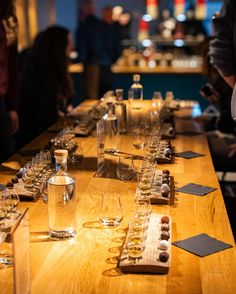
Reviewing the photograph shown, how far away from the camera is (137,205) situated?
6.38ft

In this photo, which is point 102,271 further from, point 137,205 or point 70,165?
point 70,165

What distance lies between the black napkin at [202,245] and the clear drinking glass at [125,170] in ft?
2.56

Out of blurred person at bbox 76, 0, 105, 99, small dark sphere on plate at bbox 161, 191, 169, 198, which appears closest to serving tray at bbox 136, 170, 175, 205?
small dark sphere on plate at bbox 161, 191, 169, 198

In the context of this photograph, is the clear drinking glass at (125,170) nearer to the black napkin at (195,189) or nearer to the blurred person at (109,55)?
the black napkin at (195,189)

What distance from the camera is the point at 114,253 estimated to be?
1790 mm

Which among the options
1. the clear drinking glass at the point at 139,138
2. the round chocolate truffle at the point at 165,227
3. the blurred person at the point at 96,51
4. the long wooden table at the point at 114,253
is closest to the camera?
the long wooden table at the point at 114,253

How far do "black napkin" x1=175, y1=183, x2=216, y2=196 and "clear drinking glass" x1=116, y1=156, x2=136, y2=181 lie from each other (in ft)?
0.91

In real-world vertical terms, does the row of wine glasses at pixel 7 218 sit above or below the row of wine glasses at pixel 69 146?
above

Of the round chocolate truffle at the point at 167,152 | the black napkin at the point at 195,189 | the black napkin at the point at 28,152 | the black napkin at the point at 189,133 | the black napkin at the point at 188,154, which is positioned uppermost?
the round chocolate truffle at the point at 167,152

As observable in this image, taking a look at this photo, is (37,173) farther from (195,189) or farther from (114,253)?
(114,253)

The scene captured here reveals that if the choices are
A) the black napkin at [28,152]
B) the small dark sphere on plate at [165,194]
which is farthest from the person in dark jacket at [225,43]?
the small dark sphere on plate at [165,194]

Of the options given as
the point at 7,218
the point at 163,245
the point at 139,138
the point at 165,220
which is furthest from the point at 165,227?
the point at 139,138

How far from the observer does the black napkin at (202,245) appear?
1.81 m

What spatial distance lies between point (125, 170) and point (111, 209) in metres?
0.69
